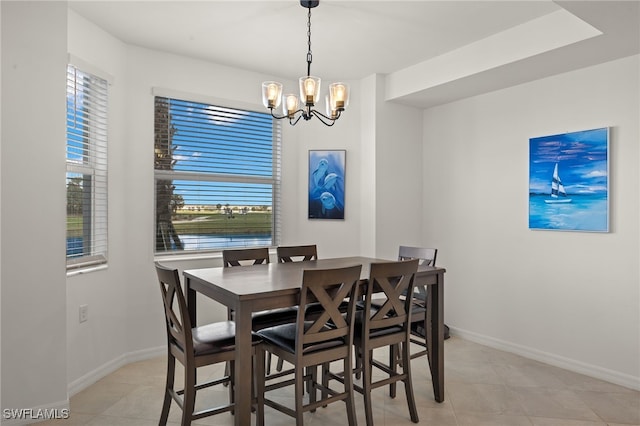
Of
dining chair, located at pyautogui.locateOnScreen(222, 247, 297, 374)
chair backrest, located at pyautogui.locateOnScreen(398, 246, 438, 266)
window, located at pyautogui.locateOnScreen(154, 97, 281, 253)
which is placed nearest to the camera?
dining chair, located at pyautogui.locateOnScreen(222, 247, 297, 374)

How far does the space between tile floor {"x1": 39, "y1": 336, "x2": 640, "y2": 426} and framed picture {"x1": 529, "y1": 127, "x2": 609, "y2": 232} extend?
1196mm

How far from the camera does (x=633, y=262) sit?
10.5 feet

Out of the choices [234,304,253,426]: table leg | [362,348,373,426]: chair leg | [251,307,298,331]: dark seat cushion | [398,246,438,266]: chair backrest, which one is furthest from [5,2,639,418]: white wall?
[362,348,373,426]: chair leg

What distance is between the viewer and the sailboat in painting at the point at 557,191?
354cm

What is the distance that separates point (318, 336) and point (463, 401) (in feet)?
4.27

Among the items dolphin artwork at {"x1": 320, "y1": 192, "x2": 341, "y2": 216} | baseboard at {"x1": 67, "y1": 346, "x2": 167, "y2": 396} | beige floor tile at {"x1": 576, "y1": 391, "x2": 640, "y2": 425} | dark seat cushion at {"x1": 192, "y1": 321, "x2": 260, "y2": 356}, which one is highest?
dolphin artwork at {"x1": 320, "y1": 192, "x2": 341, "y2": 216}

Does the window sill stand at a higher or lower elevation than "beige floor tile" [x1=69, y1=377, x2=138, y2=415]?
higher

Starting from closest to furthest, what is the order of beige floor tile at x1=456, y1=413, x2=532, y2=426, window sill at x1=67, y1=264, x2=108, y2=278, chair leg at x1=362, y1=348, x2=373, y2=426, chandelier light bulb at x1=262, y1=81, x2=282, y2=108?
chair leg at x1=362, y1=348, x2=373, y2=426 < beige floor tile at x1=456, y1=413, x2=532, y2=426 < chandelier light bulb at x1=262, y1=81, x2=282, y2=108 < window sill at x1=67, y1=264, x2=108, y2=278

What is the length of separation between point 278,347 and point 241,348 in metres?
0.32

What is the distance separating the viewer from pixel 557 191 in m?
3.58

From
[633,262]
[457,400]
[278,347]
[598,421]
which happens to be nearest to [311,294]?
[278,347]

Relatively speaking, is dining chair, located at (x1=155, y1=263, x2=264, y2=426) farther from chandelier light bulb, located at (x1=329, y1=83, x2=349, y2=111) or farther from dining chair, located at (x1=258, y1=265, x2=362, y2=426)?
chandelier light bulb, located at (x1=329, y1=83, x2=349, y2=111)

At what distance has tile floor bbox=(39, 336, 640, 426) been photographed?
2654 millimetres

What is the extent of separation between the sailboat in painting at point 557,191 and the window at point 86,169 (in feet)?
11.8
